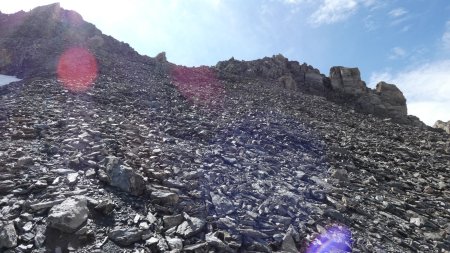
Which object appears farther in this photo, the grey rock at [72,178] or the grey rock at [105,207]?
the grey rock at [72,178]

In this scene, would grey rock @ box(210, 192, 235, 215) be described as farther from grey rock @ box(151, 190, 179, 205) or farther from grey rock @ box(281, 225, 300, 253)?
grey rock @ box(281, 225, 300, 253)

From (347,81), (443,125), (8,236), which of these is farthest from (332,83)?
(8,236)

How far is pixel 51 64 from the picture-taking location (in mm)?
26453

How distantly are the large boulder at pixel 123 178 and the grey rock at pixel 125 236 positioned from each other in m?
1.48

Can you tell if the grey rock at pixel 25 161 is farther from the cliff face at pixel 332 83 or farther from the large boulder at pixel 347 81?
the large boulder at pixel 347 81

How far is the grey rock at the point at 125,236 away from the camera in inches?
228

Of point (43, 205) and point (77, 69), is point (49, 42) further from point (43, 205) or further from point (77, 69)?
point (43, 205)

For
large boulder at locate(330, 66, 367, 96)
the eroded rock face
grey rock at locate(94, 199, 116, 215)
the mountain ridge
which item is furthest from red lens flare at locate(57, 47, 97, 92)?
the eroded rock face

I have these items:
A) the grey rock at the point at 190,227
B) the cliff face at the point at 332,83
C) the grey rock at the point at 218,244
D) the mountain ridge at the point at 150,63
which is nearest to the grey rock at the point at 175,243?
the grey rock at the point at 190,227

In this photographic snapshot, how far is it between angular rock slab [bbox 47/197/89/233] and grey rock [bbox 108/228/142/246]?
25.0 inches

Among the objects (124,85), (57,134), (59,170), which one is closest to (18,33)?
(124,85)

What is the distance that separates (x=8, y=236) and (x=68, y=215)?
93cm

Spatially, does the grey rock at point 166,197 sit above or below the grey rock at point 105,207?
above

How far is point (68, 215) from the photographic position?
5.86m
